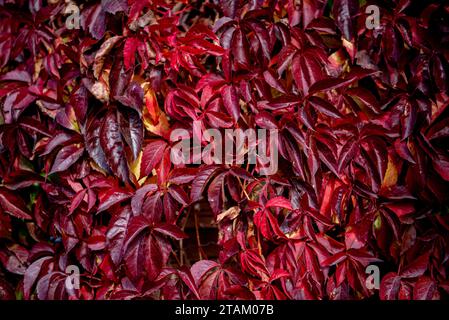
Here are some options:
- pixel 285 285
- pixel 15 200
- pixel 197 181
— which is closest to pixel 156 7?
pixel 197 181

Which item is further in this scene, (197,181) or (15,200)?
(15,200)

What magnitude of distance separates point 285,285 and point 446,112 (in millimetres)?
704

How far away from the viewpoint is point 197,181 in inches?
45.4

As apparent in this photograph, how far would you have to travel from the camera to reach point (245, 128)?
1.22 m

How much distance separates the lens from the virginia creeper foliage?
1.18 m

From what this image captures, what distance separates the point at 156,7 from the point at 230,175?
533 millimetres

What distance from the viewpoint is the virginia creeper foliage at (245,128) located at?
118cm

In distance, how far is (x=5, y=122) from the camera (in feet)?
4.33

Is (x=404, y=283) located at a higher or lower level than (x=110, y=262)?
lower

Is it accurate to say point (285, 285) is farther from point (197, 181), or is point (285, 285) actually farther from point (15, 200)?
point (15, 200)

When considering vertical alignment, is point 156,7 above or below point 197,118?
above
